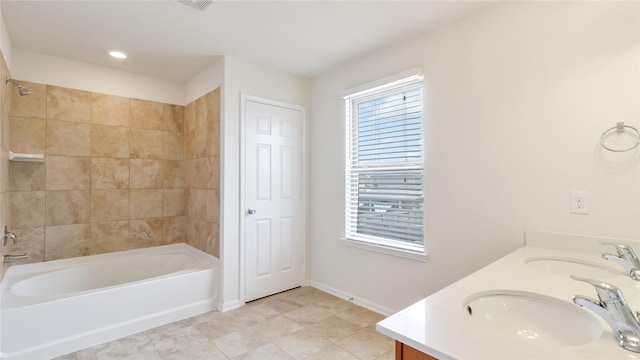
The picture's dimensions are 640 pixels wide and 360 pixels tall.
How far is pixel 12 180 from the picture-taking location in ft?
8.65

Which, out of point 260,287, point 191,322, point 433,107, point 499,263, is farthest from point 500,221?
point 191,322

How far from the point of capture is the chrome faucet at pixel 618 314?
715 mm

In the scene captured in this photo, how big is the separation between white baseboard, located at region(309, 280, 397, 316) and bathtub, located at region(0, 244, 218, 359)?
1.09 meters

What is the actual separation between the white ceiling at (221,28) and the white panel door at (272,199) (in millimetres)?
612

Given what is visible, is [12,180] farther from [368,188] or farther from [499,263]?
[499,263]

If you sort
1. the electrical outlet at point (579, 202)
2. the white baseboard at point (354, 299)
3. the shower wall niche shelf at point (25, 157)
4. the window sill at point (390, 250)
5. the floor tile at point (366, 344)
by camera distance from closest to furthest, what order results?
the electrical outlet at point (579, 202)
the floor tile at point (366, 344)
the window sill at point (390, 250)
the shower wall niche shelf at point (25, 157)
the white baseboard at point (354, 299)

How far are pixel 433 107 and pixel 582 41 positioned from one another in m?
0.90

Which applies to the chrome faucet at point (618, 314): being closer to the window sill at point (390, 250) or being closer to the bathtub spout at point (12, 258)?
the window sill at point (390, 250)

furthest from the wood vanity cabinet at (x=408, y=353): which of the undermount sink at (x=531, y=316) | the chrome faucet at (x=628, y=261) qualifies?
the chrome faucet at (x=628, y=261)

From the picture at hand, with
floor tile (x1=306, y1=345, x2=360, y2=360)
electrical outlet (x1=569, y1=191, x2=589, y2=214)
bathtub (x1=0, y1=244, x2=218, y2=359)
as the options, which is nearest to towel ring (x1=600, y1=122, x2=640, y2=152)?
electrical outlet (x1=569, y1=191, x2=589, y2=214)

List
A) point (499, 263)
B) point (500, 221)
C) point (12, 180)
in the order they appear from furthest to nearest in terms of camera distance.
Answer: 1. point (12, 180)
2. point (500, 221)
3. point (499, 263)

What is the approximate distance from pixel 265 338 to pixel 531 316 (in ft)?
6.02

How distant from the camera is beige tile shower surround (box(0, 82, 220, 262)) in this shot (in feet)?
8.96

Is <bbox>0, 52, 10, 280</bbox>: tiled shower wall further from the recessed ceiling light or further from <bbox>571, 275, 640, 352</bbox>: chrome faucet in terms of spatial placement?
<bbox>571, 275, 640, 352</bbox>: chrome faucet
